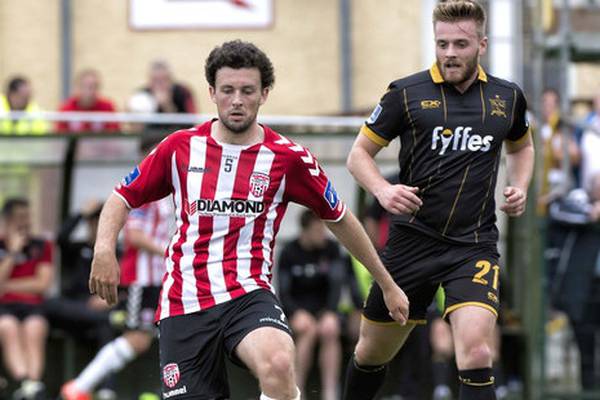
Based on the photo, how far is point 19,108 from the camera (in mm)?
13977

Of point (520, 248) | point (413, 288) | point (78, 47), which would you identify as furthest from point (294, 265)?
point (78, 47)

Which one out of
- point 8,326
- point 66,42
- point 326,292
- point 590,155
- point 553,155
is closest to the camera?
point 8,326

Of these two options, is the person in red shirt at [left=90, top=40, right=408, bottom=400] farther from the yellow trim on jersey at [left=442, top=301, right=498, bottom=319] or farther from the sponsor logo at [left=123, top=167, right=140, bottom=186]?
the yellow trim on jersey at [left=442, top=301, right=498, bottom=319]

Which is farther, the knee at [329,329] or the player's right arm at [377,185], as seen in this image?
the knee at [329,329]

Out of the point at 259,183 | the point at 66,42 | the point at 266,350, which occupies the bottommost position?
the point at 266,350

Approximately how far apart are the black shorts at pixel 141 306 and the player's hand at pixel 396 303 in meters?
4.69

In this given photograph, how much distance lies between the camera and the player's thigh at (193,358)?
7.11 meters

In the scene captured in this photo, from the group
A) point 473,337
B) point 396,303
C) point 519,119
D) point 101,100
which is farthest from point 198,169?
point 101,100

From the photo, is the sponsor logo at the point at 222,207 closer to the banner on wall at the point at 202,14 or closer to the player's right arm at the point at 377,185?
the player's right arm at the point at 377,185

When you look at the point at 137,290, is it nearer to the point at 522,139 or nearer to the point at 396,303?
the point at 522,139

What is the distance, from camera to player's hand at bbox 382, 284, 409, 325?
7.53 meters

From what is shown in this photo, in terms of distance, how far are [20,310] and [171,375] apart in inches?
229

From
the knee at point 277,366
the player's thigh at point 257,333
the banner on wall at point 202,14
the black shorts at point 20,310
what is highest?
the banner on wall at point 202,14

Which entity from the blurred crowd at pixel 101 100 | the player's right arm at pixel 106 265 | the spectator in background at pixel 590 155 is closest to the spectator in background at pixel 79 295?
the blurred crowd at pixel 101 100
